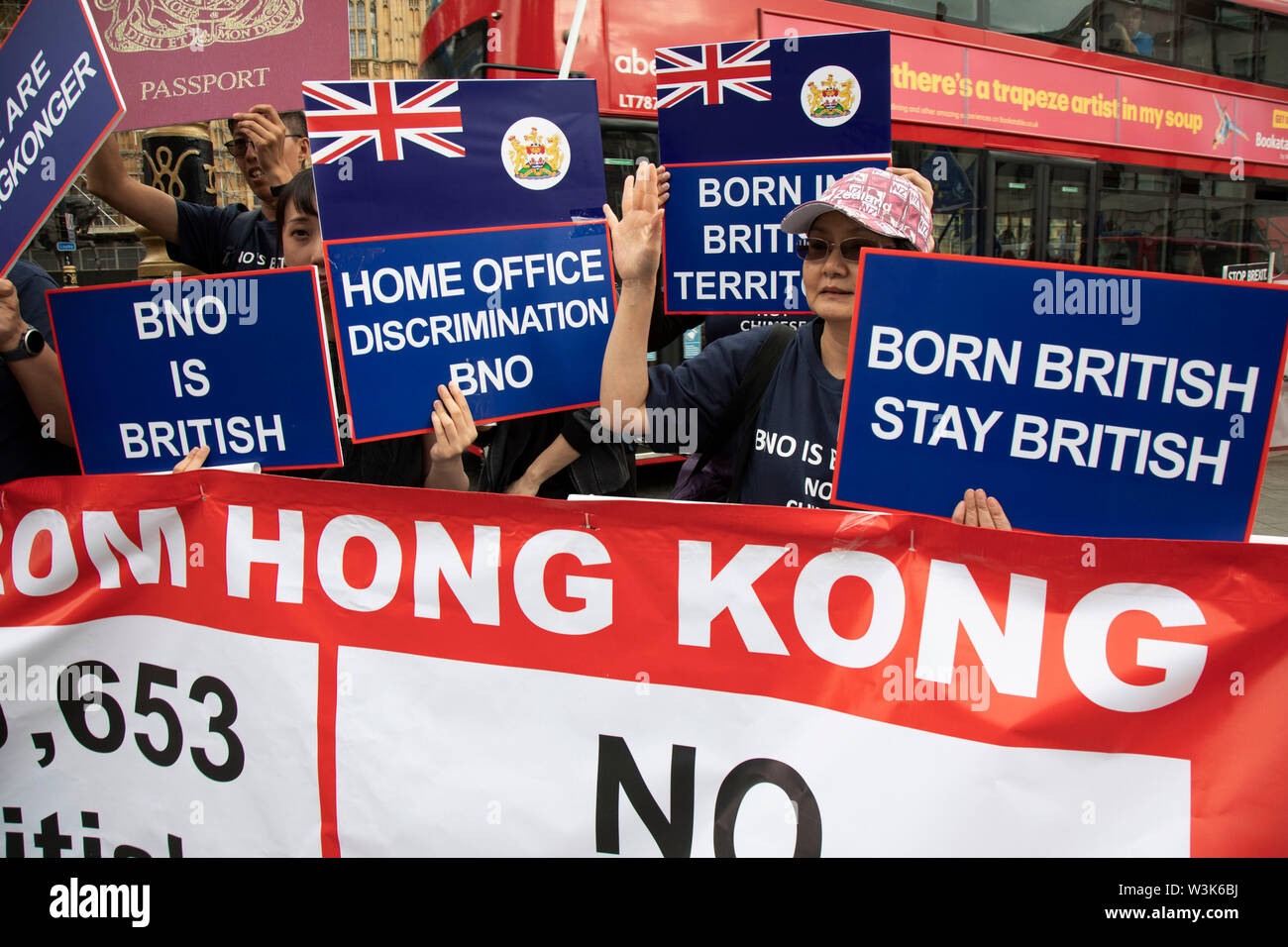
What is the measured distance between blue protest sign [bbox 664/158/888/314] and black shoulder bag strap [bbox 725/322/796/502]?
1013 millimetres

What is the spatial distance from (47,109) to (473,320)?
119 centimetres

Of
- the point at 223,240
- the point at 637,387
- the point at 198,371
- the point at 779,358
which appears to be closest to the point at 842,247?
the point at 779,358

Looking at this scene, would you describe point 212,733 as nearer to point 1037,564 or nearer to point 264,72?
point 1037,564

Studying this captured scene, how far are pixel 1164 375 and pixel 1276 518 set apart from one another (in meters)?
6.12

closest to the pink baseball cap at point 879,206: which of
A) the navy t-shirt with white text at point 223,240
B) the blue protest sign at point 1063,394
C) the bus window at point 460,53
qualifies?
the blue protest sign at point 1063,394

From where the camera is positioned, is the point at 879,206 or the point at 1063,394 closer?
the point at 1063,394

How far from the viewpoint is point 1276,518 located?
6.56m

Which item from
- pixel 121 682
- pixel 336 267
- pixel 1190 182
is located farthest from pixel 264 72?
pixel 1190 182

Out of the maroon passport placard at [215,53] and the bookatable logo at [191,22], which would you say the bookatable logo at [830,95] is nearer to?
the maroon passport placard at [215,53]

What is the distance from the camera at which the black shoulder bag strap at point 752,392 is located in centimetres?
211

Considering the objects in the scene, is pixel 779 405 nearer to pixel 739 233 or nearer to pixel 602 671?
pixel 602 671

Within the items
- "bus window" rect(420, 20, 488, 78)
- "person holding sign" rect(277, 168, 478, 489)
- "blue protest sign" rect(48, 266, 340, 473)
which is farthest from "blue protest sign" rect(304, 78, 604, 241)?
"bus window" rect(420, 20, 488, 78)

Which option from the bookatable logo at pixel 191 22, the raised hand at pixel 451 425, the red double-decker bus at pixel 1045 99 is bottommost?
the raised hand at pixel 451 425

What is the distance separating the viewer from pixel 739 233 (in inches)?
123
